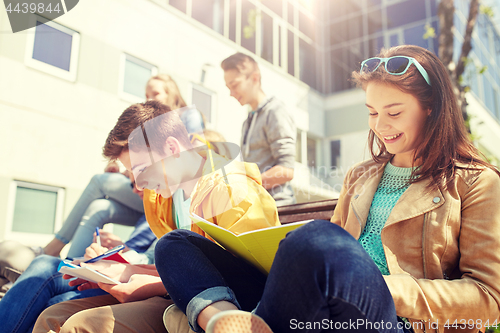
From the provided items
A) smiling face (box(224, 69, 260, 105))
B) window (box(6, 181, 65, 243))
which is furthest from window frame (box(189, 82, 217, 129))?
smiling face (box(224, 69, 260, 105))

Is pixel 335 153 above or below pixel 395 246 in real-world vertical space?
above

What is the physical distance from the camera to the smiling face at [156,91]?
9.78 feet

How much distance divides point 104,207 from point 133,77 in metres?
3.97

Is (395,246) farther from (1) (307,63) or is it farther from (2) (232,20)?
(1) (307,63)

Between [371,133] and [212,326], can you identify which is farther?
[371,133]

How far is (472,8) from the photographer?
174 inches

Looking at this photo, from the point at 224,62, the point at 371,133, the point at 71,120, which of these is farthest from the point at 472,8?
the point at 71,120

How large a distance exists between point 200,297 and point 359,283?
0.44 meters

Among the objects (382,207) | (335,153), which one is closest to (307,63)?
(335,153)

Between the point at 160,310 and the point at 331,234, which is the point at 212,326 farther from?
the point at 160,310

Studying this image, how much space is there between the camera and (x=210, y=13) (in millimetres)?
8078

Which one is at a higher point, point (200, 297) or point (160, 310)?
point (200, 297)

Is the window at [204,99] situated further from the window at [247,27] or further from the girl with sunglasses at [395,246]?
the girl with sunglasses at [395,246]

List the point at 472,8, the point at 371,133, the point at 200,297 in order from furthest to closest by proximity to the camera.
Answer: the point at 472,8 → the point at 371,133 → the point at 200,297
